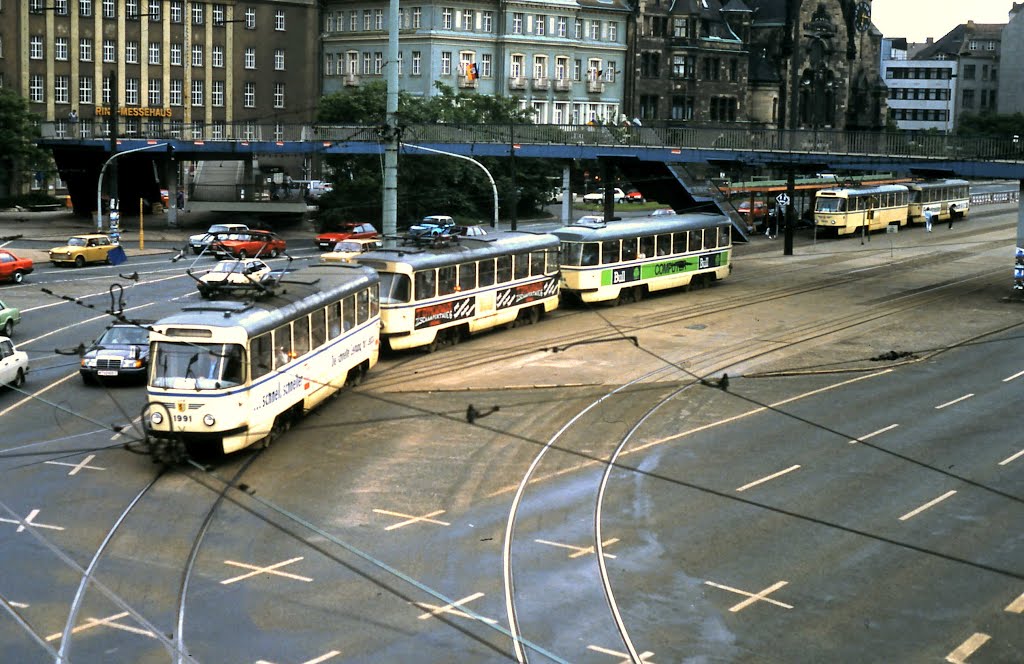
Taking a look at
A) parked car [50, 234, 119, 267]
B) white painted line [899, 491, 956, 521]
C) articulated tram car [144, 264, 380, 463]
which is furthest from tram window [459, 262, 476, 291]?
parked car [50, 234, 119, 267]

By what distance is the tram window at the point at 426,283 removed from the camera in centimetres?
3674

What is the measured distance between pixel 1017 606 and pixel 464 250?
23.2 m

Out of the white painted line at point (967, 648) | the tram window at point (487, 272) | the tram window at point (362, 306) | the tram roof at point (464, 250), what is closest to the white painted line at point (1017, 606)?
the white painted line at point (967, 648)

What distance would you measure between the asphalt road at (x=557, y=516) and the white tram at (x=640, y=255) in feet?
22.9

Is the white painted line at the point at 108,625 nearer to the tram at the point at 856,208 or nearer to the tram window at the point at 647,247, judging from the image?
the tram window at the point at 647,247

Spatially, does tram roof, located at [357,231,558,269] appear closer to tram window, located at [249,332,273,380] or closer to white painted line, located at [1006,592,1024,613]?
tram window, located at [249,332,273,380]

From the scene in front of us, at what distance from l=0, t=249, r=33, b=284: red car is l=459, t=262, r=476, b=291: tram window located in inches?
840

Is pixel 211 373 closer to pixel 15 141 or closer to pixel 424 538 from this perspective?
pixel 424 538

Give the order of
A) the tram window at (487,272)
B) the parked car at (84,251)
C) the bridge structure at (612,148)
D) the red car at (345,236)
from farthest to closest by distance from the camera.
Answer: the red car at (345,236), the parked car at (84,251), the bridge structure at (612,148), the tram window at (487,272)

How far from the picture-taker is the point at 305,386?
2822cm

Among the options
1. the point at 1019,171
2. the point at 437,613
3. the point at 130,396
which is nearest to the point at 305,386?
the point at 130,396

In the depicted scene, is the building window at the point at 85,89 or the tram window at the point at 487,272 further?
the building window at the point at 85,89

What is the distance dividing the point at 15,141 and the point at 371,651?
3011 inches

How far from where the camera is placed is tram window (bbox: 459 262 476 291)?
39156mm
